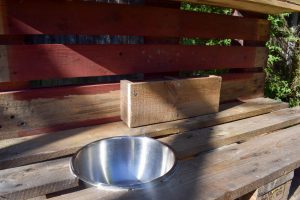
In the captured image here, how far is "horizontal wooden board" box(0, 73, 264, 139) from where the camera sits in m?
1.51

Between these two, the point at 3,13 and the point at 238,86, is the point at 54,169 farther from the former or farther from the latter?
the point at 238,86

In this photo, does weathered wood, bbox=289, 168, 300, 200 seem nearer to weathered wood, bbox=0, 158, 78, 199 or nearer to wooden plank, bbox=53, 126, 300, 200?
wooden plank, bbox=53, 126, 300, 200

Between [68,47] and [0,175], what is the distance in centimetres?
72

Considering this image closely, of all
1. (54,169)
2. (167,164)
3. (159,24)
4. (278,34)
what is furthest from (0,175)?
(278,34)

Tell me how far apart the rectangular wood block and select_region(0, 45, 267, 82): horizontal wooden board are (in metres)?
0.18

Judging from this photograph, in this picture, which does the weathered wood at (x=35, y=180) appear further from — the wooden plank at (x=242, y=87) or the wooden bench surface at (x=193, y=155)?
the wooden plank at (x=242, y=87)

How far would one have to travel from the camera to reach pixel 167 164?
1.46 metres

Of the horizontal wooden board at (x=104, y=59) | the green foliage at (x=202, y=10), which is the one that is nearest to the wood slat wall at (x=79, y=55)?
the horizontal wooden board at (x=104, y=59)

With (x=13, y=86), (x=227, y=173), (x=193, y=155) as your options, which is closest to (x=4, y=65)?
(x=13, y=86)

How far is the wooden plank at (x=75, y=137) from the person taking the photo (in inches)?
53.2

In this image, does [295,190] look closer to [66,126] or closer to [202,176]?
[202,176]

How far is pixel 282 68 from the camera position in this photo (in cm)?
465

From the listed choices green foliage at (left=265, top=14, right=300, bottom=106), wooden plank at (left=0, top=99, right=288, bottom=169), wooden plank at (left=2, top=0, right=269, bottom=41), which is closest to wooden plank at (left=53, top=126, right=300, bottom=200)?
wooden plank at (left=0, top=99, right=288, bottom=169)

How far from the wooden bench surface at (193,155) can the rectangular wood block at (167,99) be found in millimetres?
52
